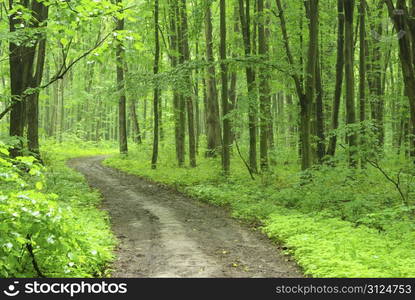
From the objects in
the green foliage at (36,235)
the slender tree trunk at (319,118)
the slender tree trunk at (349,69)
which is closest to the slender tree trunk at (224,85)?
the slender tree trunk at (319,118)

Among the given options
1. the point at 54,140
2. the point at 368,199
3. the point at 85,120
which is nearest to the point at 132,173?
the point at 368,199

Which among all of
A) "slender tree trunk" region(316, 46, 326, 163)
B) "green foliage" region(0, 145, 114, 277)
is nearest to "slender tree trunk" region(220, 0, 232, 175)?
"slender tree trunk" region(316, 46, 326, 163)

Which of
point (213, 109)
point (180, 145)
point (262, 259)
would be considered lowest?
point (262, 259)

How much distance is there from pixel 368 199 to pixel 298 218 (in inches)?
126

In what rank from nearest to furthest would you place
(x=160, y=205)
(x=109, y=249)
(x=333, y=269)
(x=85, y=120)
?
(x=333, y=269) < (x=109, y=249) < (x=160, y=205) < (x=85, y=120)

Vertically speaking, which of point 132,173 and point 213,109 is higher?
point 213,109

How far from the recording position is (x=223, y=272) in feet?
22.7

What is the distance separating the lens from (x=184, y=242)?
9.12 metres

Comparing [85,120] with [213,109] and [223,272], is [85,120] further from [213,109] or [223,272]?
[223,272]

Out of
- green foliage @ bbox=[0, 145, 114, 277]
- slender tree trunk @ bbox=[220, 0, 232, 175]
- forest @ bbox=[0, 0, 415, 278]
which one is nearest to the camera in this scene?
green foliage @ bbox=[0, 145, 114, 277]

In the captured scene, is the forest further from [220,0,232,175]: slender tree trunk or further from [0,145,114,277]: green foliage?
[220,0,232,175]: slender tree trunk

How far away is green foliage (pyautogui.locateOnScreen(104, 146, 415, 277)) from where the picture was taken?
23.5ft

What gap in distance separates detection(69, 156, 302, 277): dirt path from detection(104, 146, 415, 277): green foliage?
1.86 feet

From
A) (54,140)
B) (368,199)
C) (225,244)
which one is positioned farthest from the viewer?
(54,140)
